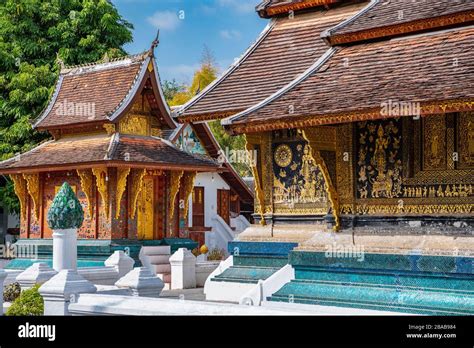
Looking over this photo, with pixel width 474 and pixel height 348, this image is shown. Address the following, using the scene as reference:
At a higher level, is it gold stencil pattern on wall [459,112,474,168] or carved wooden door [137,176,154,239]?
gold stencil pattern on wall [459,112,474,168]

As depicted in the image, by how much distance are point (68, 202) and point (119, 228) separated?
793 centimetres

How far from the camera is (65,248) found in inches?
706

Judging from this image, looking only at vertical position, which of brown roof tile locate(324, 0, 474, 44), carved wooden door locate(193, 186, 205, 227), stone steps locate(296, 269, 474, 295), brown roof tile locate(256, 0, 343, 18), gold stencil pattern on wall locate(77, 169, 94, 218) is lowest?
stone steps locate(296, 269, 474, 295)

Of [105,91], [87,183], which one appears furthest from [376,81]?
[105,91]

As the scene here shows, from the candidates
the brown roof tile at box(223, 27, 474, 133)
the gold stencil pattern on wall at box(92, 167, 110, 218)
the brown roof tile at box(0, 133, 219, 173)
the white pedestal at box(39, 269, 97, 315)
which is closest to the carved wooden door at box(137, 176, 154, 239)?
the brown roof tile at box(0, 133, 219, 173)

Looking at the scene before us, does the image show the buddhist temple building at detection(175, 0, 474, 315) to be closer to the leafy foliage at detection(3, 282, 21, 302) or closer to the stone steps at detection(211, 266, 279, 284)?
the stone steps at detection(211, 266, 279, 284)

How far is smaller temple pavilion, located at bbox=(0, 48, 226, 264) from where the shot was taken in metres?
25.6

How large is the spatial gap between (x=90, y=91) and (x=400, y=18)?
50.8 feet

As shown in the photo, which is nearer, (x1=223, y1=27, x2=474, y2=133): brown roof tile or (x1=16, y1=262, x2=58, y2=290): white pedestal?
(x1=223, y1=27, x2=474, y2=133): brown roof tile

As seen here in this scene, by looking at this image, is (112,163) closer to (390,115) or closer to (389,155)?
(389,155)

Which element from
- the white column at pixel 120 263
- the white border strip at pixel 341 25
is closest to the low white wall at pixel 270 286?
the white border strip at pixel 341 25

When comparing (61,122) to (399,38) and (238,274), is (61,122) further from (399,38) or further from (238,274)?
(399,38)

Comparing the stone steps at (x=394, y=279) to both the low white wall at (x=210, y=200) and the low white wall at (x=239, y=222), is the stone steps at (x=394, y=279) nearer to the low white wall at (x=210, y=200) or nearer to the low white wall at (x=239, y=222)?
the low white wall at (x=210, y=200)

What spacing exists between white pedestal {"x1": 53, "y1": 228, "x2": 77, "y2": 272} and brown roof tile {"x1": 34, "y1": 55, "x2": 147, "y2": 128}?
8.47m
